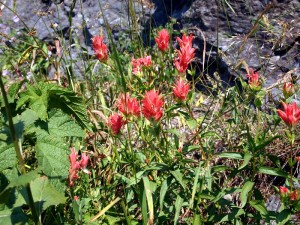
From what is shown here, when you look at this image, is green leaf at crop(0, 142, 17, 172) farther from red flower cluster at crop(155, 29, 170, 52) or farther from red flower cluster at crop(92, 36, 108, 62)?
red flower cluster at crop(155, 29, 170, 52)

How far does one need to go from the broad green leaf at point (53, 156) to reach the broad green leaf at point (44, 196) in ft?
0.76

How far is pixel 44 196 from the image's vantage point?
1377mm

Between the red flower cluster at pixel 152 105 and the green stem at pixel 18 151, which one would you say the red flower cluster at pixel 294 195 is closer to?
the red flower cluster at pixel 152 105

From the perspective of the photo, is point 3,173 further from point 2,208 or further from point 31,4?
point 31,4

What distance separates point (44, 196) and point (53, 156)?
1.13 feet

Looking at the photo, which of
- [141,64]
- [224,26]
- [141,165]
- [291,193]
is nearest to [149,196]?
[141,165]

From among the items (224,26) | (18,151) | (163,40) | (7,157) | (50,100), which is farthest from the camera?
(224,26)

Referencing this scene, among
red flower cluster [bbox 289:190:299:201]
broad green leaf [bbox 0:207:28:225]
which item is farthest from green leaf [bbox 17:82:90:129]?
red flower cluster [bbox 289:190:299:201]

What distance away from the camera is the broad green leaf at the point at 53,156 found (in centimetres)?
168

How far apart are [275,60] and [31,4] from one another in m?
2.25

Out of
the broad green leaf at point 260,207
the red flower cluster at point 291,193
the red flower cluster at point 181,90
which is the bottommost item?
the broad green leaf at point 260,207

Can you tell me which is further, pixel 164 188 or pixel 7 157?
pixel 164 188

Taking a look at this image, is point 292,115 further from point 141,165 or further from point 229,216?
point 141,165

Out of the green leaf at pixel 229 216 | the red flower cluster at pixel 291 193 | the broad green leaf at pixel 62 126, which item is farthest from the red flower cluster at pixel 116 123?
the red flower cluster at pixel 291 193
